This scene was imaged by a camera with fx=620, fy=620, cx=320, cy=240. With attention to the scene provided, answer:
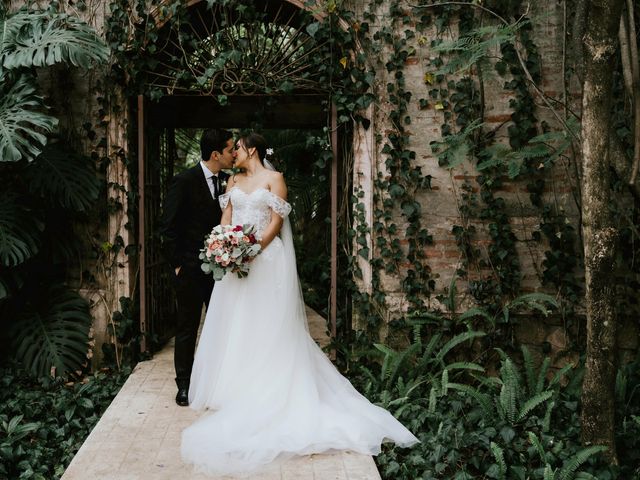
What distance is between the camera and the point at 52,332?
5785 millimetres

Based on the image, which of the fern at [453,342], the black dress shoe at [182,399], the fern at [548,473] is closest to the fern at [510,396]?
the fern at [548,473]

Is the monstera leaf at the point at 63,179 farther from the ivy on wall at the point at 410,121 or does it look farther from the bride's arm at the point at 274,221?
the bride's arm at the point at 274,221

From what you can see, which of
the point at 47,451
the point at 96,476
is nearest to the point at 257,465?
the point at 96,476

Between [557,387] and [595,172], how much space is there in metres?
1.86

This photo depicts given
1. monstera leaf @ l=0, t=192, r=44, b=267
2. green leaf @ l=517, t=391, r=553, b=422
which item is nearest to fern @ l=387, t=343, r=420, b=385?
green leaf @ l=517, t=391, r=553, b=422

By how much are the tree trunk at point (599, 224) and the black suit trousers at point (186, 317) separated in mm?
2890

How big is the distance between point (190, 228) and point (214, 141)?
741 millimetres

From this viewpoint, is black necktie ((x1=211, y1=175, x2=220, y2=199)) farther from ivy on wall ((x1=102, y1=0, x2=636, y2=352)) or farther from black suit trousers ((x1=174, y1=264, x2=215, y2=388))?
ivy on wall ((x1=102, y1=0, x2=636, y2=352))

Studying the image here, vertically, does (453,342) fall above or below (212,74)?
below

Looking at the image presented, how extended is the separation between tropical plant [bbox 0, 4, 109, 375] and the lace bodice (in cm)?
165

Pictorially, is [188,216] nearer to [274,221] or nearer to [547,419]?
[274,221]

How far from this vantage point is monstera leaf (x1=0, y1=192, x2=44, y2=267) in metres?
5.22

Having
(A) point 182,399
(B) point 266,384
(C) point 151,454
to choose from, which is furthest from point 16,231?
(B) point 266,384

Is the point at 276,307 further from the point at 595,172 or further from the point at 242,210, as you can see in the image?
the point at 595,172
